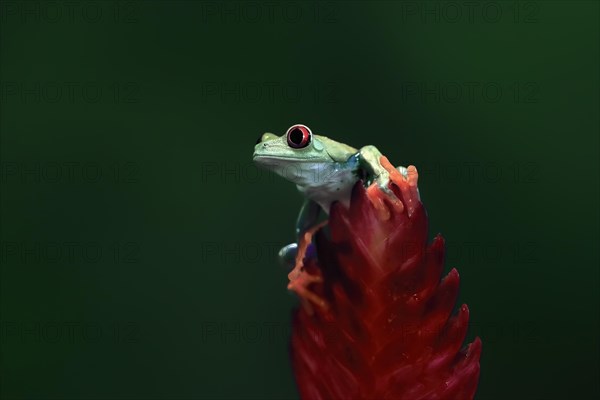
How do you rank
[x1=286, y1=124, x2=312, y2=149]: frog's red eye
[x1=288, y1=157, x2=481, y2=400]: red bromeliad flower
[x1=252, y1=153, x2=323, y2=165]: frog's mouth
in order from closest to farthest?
[x1=288, y1=157, x2=481, y2=400]: red bromeliad flower < [x1=286, y1=124, x2=312, y2=149]: frog's red eye < [x1=252, y1=153, x2=323, y2=165]: frog's mouth

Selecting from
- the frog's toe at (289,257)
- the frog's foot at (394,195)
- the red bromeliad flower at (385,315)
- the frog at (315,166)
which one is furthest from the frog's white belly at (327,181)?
the red bromeliad flower at (385,315)

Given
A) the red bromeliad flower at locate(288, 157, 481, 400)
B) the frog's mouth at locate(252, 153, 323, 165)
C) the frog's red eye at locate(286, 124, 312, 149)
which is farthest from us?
the frog's mouth at locate(252, 153, 323, 165)

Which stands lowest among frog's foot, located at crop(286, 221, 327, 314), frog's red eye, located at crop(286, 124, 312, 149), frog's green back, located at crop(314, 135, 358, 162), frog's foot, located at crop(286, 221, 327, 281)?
frog's foot, located at crop(286, 221, 327, 281)

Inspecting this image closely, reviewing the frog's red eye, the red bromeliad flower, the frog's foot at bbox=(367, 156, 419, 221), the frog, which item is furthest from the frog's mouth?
the red bromeliad flower

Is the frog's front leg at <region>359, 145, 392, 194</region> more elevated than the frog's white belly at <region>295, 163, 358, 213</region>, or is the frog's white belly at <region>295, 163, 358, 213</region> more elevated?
the frog's front leg at <region>359, 145, 392, 194</region>

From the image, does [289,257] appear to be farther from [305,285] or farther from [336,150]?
[305,285]

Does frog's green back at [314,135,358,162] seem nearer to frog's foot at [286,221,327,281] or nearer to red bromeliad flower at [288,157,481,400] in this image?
frog's foot at [286,221,327,281]

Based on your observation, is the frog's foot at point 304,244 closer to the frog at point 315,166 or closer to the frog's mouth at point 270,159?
the frog at point 315,166

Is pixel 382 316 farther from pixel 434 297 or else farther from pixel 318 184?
pixel 318 184
